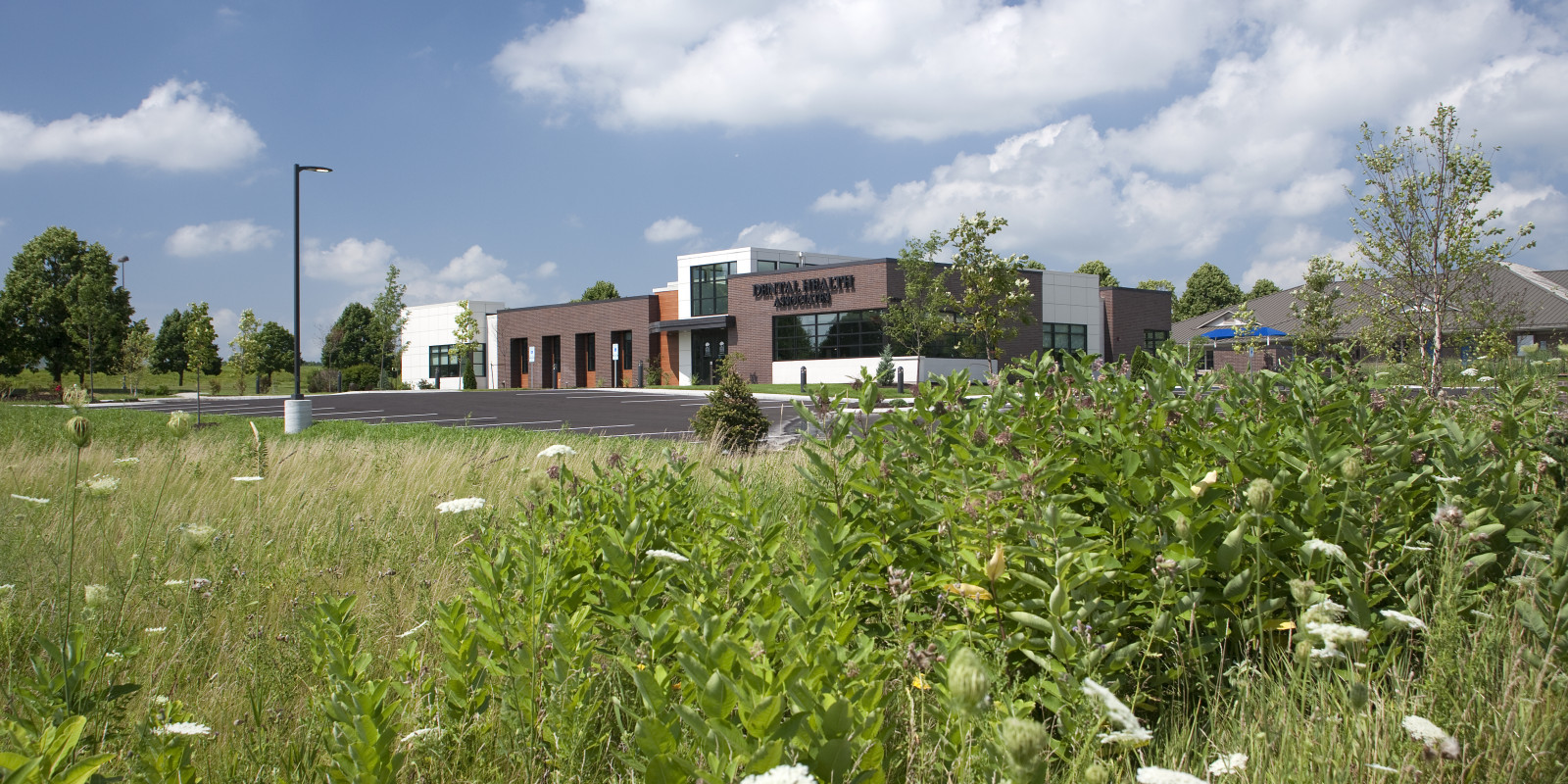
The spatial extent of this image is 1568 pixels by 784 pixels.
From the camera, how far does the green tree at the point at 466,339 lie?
172 ft

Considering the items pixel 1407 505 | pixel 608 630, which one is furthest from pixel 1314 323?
pixel 608 630

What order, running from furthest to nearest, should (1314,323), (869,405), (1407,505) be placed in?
(1314,323), (869,405), (1407,505)

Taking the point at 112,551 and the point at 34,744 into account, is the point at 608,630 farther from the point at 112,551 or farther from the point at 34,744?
the point at 112,551

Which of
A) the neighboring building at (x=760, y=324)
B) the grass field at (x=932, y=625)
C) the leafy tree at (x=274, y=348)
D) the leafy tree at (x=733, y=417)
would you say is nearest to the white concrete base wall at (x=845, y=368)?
the neighboring building at (x=760, y=324)

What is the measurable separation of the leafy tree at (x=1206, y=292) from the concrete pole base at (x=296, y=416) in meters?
76.8

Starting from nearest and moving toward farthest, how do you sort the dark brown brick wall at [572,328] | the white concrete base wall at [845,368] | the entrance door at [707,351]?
the white concrete base wall at [845,368] → the entrance door at [707,351] → the dark brown brick wall at [572,328]

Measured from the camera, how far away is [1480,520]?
2.46 meters

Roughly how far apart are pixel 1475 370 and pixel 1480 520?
11.3 ft

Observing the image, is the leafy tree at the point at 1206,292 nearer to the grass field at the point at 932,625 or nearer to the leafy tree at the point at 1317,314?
the leafy tree at the point at 1317,314

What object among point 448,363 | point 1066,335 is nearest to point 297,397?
point 1066,335

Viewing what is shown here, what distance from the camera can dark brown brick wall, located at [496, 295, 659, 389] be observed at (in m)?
46.9

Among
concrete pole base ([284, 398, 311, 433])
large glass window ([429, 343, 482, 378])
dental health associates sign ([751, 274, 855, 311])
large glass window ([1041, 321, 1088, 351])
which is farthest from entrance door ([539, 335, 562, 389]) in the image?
concrete pole base ([284, 398, 311, 433])

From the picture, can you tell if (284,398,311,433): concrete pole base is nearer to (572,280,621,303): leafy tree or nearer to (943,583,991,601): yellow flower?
(943,583,991,601): yellow flower

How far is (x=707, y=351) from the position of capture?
44.7 meters
